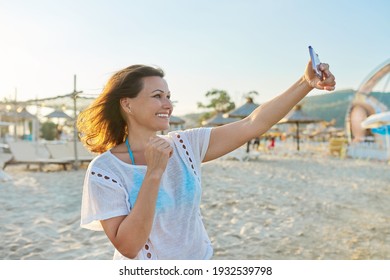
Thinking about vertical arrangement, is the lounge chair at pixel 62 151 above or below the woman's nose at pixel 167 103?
below

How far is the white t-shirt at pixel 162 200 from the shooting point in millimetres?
878

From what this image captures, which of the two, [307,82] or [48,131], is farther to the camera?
[48,131]

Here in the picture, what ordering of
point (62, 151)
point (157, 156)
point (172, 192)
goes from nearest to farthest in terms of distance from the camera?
point (157, 156)
point (172, 192)
point (62, 151)

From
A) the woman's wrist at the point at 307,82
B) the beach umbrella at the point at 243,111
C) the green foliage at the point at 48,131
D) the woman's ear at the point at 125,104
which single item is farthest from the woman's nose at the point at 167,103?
the green foliage at the point at 48,131

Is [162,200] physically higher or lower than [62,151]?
higher

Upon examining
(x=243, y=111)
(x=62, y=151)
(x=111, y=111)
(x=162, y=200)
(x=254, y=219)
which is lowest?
(x=254, y=219)

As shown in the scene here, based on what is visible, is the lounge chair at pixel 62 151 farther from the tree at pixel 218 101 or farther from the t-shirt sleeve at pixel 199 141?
the tree at pixel 218 101

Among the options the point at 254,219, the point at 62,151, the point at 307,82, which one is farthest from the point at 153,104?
the point at 62,151

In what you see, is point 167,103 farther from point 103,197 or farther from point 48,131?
point 48,131

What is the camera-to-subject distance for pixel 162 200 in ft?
3.00

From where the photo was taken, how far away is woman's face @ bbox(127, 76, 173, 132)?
0.97 meters

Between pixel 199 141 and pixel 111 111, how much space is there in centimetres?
26

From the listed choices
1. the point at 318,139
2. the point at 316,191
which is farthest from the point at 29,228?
the point at 318,139
